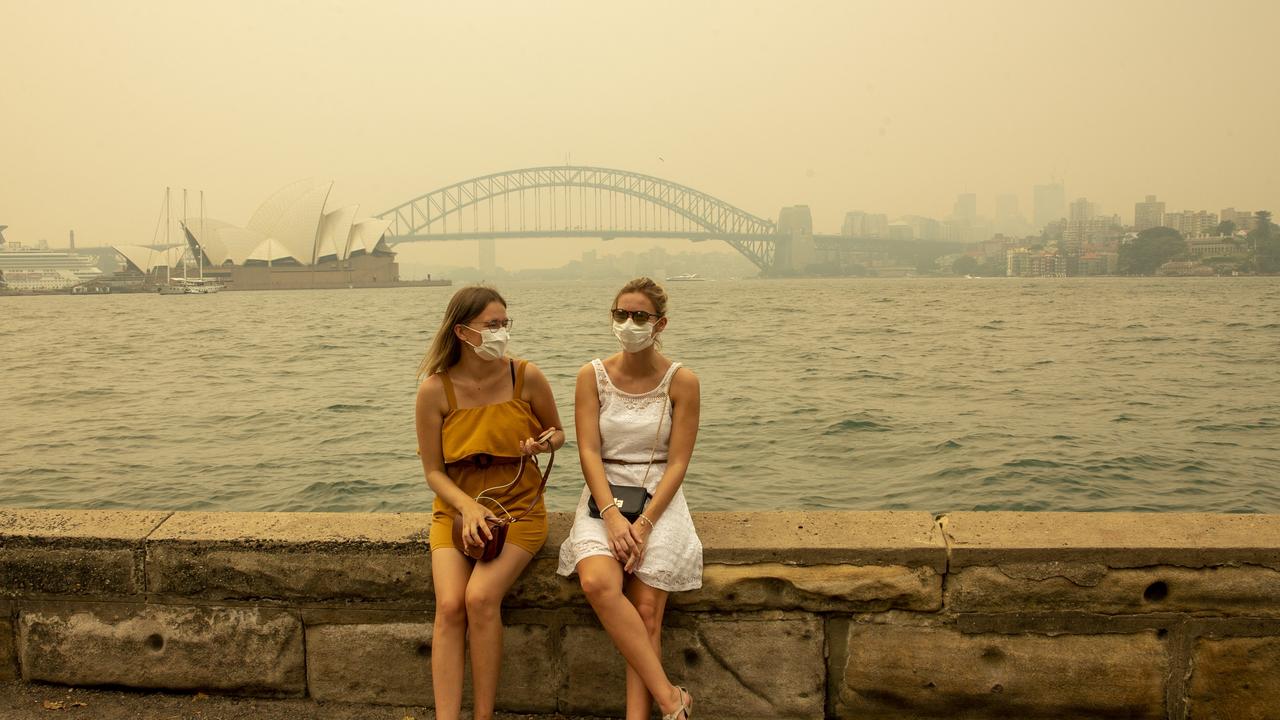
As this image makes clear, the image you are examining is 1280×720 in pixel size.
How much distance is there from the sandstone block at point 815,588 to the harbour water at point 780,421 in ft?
15.0

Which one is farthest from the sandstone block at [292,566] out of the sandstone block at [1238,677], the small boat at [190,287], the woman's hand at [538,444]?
the small boat at [190,287]

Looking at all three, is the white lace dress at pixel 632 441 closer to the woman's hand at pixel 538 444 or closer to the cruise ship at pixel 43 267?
the woman's hand at pixel 538 444

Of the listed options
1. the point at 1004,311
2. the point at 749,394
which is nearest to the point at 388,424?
the point at 749,394

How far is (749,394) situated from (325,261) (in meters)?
61.6

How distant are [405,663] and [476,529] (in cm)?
34

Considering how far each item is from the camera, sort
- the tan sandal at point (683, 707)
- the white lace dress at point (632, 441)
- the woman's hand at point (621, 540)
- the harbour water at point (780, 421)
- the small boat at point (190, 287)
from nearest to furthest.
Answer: the tan sandal at point (683, 707) < the woman's hand at point (621, 540) < the white lace dress at point (632, 441) < the harbour water at point (780, 421) < the small boat at point (190, 287)

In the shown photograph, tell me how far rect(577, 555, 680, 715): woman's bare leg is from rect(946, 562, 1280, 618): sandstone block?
591 millimetres

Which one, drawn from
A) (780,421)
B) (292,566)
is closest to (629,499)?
(292,566)

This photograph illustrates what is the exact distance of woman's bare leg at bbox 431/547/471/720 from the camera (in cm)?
191

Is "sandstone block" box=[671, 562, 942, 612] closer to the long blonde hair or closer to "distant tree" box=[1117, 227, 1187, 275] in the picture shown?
the long blonde hair

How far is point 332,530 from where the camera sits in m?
2.07

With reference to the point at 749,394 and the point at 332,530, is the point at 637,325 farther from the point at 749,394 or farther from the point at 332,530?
the point at 749,394

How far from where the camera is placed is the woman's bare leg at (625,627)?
1856 millimetres

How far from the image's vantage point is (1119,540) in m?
1.91
